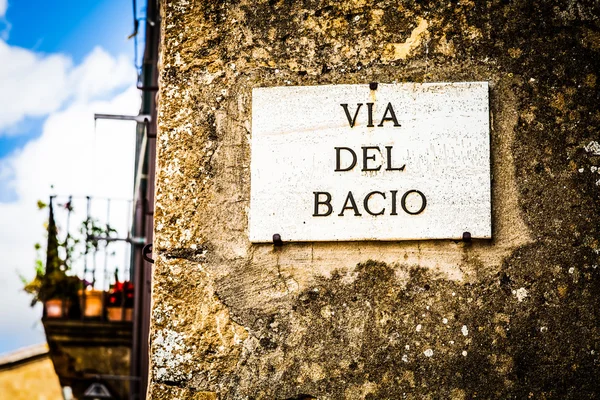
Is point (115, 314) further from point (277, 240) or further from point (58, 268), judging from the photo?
point (277, 240)

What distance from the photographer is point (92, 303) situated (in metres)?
7.93

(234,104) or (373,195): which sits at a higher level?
(234,104)

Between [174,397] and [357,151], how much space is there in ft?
3.37

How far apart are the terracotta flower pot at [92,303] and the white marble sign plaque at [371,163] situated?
220 inches

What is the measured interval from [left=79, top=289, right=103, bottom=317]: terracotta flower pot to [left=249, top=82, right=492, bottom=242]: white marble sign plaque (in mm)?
5588

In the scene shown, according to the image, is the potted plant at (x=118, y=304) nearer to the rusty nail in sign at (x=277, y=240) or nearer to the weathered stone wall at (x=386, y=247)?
the weathered stone wall at (x=386, y=247)

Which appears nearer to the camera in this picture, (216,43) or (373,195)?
(373,195)

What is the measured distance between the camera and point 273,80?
2.82 meters

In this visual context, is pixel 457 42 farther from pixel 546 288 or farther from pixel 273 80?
pixel 546 288

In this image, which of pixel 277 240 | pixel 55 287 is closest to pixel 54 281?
pixel 55 287

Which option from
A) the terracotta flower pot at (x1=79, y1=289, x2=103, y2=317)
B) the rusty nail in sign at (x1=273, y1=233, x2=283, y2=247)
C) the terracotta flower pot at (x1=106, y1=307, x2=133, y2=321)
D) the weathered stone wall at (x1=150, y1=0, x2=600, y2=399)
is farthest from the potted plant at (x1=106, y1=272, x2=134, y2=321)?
the rusty nail in sign at (x1=273, y1=233, x2=283, y2=247)

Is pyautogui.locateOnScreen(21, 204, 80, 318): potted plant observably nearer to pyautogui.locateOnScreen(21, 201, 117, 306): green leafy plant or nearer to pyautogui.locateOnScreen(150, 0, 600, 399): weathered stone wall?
pyautogui.locateOnScreen(21, 201, 117, 306): green leafy plant

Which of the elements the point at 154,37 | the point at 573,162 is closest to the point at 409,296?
the point at 573,162

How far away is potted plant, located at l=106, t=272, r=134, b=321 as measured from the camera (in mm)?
8039
